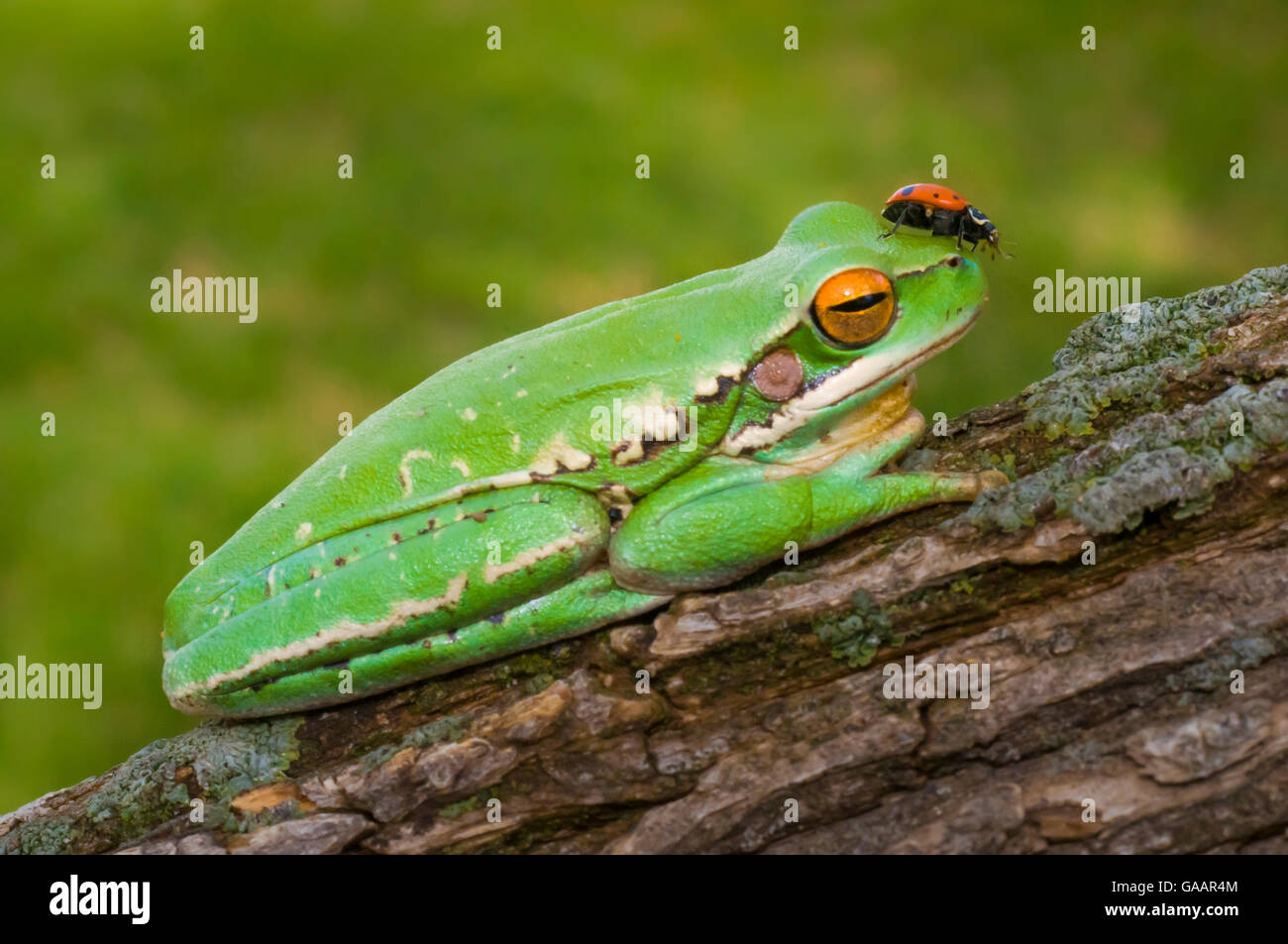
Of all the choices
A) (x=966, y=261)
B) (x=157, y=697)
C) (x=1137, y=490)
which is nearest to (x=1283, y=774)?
(x=1137, y=490)

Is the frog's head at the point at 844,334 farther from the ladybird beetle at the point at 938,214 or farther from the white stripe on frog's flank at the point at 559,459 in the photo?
the white stripe on frog's flank at the point at 559,459

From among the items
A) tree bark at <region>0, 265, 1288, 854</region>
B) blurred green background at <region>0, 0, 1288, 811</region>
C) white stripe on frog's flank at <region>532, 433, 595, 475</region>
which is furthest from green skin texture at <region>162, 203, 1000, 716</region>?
blurred green background at <region>0, 0, 1288, 811</region>

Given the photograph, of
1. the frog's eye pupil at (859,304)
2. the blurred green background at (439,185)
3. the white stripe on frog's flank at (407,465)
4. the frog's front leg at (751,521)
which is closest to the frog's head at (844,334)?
the frog's eye pupil at (859,304)

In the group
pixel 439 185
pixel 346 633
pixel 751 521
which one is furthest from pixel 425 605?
pixel 439 185

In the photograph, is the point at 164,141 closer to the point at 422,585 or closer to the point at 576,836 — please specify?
the point at 422,585

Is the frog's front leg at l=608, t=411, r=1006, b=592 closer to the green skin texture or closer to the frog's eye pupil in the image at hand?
the green skin texture

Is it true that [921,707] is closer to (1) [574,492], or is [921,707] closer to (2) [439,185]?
(1) [574,492]
